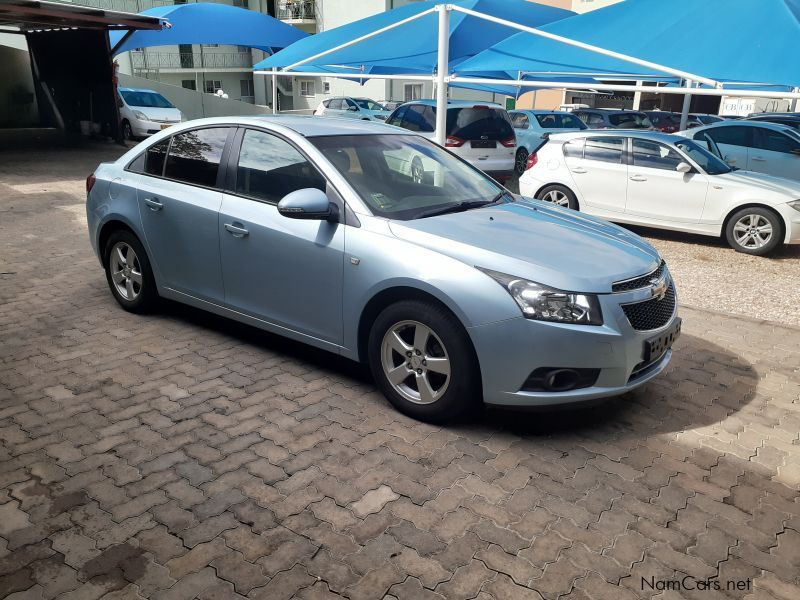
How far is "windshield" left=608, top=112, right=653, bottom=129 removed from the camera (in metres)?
18.1

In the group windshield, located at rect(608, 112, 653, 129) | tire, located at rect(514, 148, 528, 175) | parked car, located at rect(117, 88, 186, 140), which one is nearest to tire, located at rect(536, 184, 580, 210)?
tire, located at rect(514, 148, 528, 175)

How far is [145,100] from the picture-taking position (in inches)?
761

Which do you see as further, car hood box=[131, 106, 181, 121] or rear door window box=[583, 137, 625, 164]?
car hood box=[131, 106, 181, 121]

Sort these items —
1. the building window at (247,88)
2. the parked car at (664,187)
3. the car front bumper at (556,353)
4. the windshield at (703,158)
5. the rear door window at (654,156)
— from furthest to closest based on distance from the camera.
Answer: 1. the building window at (247,88)
2. the rear door window at (654,156)
3. the windshield at (703,158)
4. the parked car at (664,187)
5. the car front bumper at (556,353)

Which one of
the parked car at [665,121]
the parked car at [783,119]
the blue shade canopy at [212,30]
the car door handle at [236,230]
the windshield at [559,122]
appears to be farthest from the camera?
the parked car at [665,121]

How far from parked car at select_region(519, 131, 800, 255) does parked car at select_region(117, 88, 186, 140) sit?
1238 centimetres

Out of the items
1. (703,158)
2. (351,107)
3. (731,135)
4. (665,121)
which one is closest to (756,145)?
(731,135)

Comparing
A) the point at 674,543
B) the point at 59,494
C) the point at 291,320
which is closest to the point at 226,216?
the point at 291,320

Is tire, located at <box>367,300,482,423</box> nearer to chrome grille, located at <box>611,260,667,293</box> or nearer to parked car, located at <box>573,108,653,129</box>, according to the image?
chrome grille, located at <box>611,260,667,293</box>

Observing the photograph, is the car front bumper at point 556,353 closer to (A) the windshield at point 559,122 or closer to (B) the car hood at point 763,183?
(B) the car hood at point 763,183

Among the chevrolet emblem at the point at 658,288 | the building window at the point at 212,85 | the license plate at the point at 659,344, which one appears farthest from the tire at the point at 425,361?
the building window at the point at 212,85

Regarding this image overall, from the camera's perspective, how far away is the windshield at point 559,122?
16.5 meters

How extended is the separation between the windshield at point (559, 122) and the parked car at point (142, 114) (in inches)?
394

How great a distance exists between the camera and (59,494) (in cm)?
299
